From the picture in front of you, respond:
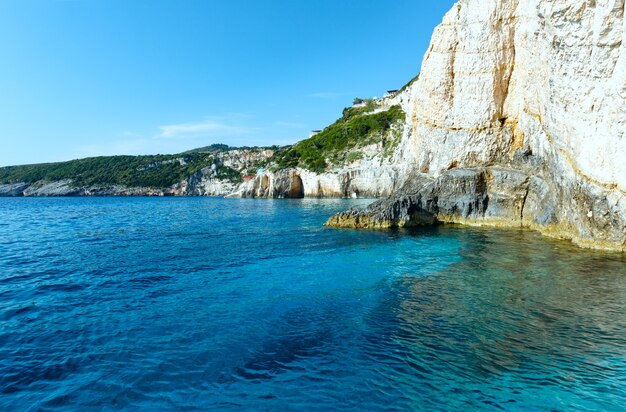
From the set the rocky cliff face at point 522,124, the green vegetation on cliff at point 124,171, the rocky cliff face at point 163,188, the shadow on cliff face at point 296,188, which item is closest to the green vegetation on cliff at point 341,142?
the shadow on cliff face at point 296,188

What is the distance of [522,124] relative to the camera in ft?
80.0

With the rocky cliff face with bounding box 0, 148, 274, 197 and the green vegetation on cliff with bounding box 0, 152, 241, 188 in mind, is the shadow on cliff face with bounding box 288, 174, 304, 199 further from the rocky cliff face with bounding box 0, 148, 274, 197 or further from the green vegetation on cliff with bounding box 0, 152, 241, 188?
the rocky cliff face with bounding box 0, 148, 274, 197

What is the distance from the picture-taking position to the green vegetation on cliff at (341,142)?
7088cm

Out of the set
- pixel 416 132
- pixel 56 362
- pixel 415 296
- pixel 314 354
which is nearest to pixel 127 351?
pixel 56 362

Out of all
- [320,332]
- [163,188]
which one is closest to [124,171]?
[163,188]

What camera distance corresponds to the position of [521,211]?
2434cm

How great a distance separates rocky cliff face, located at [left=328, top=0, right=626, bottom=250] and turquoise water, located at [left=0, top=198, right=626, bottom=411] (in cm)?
399

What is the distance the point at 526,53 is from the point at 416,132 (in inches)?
393

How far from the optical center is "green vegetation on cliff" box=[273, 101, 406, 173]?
70.9 m

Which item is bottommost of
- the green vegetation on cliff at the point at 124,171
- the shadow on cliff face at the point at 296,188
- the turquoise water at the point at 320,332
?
the turquoise water at the point at 320,332

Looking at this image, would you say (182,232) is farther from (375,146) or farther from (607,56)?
(375,146)

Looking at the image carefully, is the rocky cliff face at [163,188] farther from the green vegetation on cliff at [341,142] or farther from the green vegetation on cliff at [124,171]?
the green vegetation on cliff at [341,142]

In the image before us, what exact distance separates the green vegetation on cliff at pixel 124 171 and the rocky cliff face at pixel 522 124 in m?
99.2

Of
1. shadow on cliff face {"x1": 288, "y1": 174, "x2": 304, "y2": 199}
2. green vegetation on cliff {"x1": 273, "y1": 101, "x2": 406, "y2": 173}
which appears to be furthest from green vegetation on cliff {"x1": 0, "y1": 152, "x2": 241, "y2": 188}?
shadow on cliff face {"x1": 288, "y1": 174, "x2": 304, "y2": 199}
